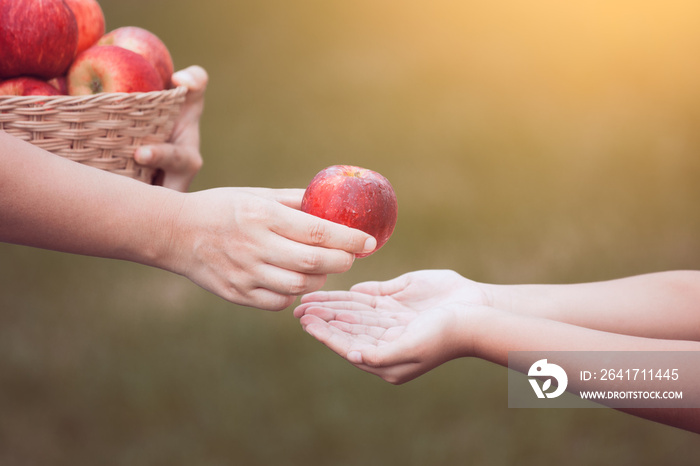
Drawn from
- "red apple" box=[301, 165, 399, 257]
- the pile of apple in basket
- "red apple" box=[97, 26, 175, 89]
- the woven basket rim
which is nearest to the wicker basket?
the woven basket rim

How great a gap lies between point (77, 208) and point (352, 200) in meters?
0.45

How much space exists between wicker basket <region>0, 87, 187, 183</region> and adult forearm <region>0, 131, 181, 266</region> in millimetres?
176

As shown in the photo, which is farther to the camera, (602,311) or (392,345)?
(602,311)

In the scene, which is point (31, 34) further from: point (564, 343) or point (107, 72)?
point (564, 343)

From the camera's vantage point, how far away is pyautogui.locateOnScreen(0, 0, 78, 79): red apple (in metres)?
1.33

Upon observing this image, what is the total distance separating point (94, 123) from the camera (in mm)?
1307

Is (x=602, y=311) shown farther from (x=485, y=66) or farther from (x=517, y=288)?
(x=485, y=66)

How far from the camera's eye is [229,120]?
3611 mm

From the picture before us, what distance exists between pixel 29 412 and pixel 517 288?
2.17 meters

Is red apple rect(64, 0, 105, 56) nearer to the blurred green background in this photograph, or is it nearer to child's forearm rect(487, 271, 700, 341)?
Answer: child's forearm rect(487, 271, 700, 341)

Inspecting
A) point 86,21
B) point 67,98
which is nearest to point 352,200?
point 67,98

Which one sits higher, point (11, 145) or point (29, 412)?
point (11, 145)

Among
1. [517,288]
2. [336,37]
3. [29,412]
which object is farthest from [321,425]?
[336,37]

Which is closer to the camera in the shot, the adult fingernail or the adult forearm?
the adult forearm
